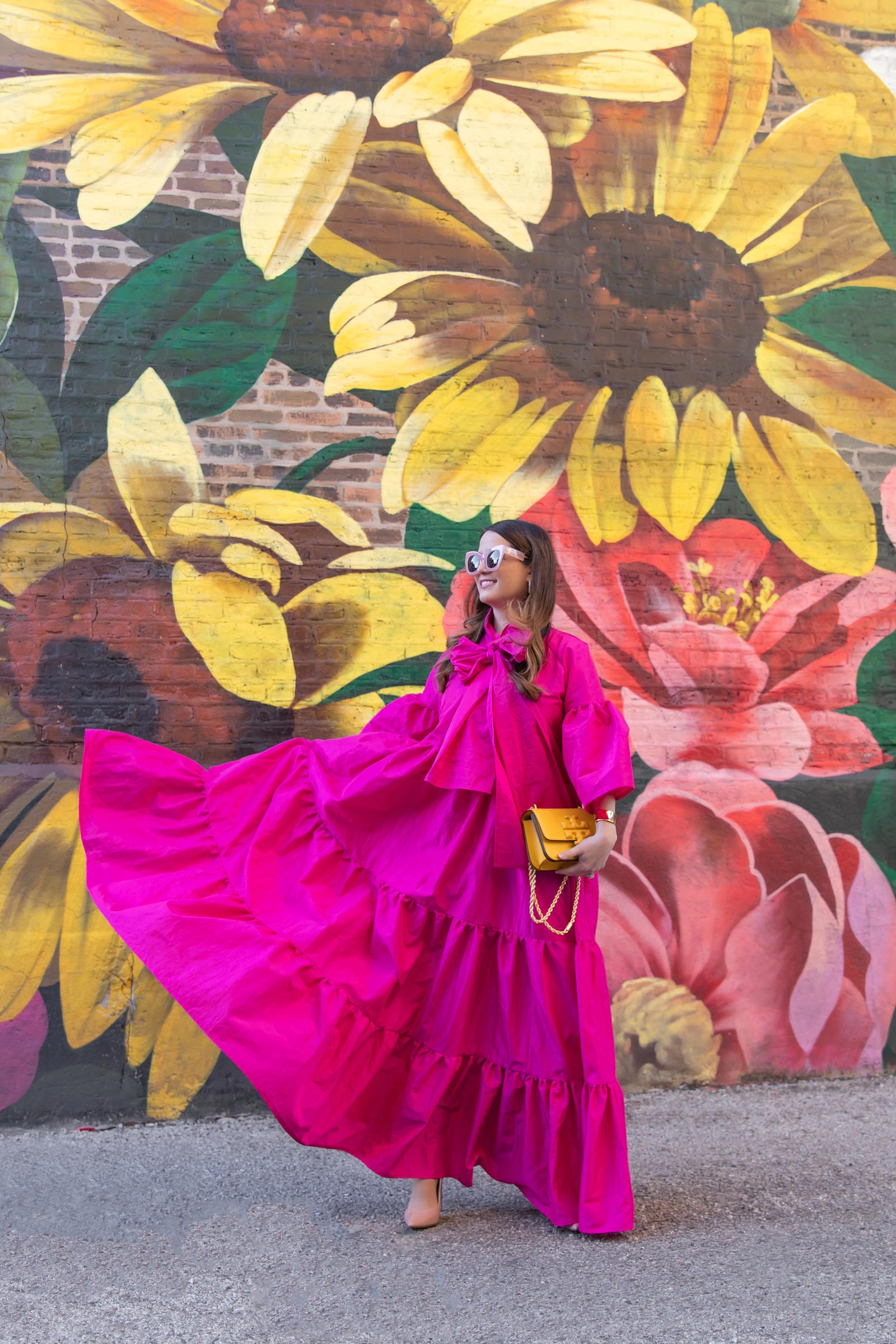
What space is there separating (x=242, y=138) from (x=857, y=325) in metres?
2.68

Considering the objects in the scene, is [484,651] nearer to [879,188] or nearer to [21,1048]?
[21,1048]

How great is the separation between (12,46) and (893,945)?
491 cm

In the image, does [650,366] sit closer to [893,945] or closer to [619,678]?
[619,678]

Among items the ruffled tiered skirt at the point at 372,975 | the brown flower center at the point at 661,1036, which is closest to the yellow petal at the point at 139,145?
the ruffled tiered skirt at the point at 372,975

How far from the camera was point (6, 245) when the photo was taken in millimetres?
4125

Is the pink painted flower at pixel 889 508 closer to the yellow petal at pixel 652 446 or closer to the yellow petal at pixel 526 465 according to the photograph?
the yellow petal at pixel 652 446

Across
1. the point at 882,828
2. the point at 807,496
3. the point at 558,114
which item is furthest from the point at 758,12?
the point at 882,828

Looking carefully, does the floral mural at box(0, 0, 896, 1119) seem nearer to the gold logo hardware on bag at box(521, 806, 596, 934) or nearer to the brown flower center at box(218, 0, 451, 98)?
the brown flower center at box(218, 0, 451, 98)

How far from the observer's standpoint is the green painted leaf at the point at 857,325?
469cm

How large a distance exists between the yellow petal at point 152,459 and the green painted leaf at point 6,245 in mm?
525

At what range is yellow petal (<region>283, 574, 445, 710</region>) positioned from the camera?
13.7 feet

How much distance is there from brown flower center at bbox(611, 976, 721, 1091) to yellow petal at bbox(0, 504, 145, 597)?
2551mm

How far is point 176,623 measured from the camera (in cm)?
408

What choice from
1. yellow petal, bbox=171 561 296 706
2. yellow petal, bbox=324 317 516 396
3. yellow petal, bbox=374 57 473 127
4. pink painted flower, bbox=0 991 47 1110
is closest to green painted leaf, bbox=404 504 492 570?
yellow petal, bbox=324 317 516 396
